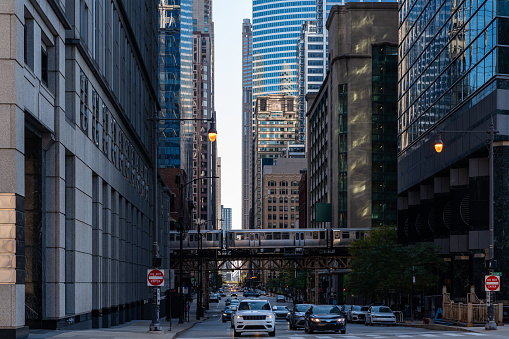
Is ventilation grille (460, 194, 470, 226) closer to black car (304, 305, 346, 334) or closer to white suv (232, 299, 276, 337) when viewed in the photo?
black car (304, 305, 346, 334)

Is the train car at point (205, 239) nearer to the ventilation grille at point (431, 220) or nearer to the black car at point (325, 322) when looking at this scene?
the ventilation grille at point (431, 220)

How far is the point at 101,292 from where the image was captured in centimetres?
3938

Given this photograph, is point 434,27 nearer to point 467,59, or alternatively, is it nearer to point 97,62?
point 467,59

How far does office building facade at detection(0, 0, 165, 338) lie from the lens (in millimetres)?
22297

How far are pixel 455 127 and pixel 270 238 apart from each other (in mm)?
36889

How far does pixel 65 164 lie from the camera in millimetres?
31734

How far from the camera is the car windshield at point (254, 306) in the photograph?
33.7 metres

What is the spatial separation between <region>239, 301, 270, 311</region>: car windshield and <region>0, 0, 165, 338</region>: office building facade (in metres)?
7.01

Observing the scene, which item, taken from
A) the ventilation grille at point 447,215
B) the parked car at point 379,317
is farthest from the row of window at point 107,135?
the ventilation grille at point 447,215

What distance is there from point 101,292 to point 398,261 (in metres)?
37.3

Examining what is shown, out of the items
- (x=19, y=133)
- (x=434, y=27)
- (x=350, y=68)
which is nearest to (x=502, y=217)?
(x=434, y=27)

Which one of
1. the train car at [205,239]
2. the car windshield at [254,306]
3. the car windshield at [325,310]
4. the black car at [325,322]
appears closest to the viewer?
the car windshield at [254,306]

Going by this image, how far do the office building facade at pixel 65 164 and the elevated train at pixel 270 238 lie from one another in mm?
38205

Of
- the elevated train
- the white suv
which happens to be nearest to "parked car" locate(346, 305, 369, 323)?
the white suv
